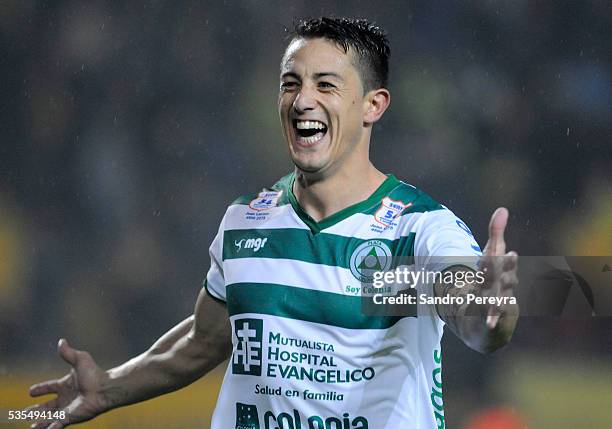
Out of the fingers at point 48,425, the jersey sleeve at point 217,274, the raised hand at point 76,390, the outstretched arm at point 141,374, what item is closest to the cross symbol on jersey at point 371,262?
the jersey sleeve at point 217,274

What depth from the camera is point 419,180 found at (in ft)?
22.8

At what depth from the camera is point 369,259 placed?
3043 mm

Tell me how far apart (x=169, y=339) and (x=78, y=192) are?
3762 millimetres

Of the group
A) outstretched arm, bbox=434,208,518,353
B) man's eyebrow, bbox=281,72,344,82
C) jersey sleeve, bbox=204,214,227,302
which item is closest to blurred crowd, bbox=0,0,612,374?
jersey sleeve, bbox=204,214,227,302

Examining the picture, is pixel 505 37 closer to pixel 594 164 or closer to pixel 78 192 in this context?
pixel 594 164

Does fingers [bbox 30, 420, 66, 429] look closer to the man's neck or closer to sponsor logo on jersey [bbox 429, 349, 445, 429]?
the man's neck

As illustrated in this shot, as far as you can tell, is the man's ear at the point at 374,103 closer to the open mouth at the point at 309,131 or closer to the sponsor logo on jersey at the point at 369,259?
the open mouth at the point at 309,131

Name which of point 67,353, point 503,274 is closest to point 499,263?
point 503,274

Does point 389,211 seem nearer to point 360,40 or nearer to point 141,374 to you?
point 360,40

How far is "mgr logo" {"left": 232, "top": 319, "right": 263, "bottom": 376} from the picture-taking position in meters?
3.06

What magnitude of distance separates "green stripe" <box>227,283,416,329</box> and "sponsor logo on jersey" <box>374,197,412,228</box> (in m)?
0.28

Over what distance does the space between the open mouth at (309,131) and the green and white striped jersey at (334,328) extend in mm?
258

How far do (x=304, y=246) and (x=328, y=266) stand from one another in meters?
0.12

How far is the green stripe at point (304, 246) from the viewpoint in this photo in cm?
304
